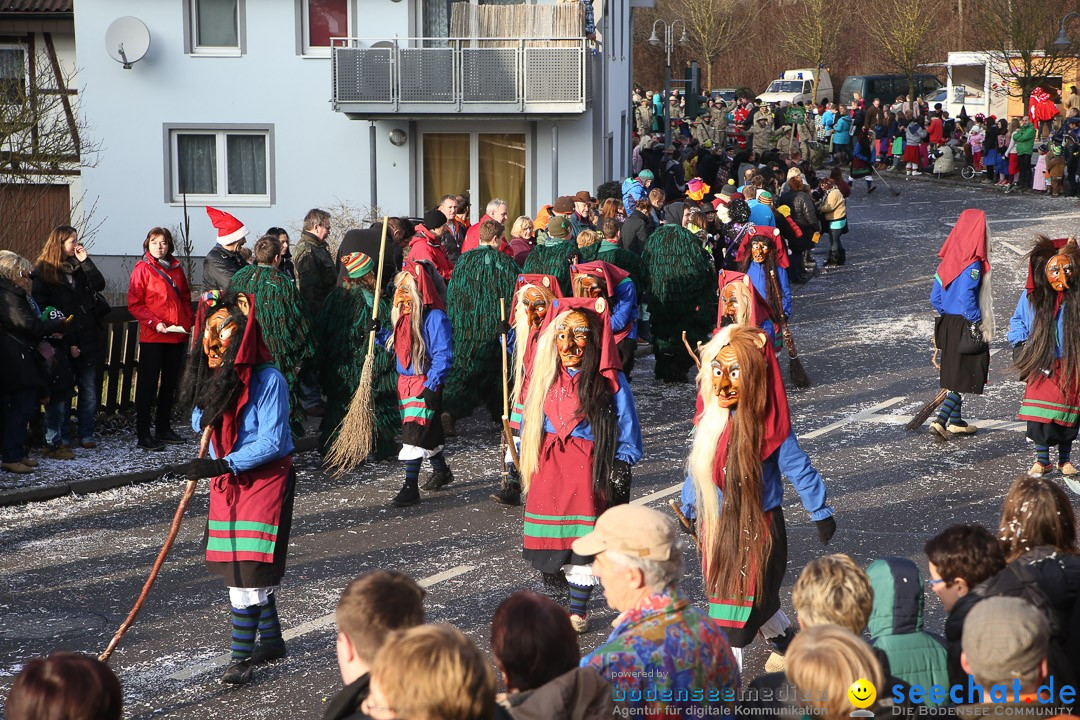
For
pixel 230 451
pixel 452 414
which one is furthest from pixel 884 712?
pixel 452 414

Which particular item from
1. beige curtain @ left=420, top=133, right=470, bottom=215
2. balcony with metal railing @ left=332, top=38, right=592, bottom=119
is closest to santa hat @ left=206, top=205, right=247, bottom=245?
balcony with metal railing @ left=332, top=38, right=592, bottom=119

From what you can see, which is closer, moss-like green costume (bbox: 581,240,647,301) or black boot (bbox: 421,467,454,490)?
black boot (bbox: 421,467,454,490)

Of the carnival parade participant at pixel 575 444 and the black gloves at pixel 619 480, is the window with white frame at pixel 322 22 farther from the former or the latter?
the black gloves at pixel 619 480

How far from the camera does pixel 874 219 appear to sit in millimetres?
28719

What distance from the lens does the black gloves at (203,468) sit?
6.04 metres

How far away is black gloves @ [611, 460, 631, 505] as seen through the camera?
6.87 metres

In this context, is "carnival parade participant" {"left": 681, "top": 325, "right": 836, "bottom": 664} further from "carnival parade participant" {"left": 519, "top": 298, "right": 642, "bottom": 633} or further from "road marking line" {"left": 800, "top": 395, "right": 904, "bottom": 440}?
"road marking line" {"left": 800, "top": 395, "right": 904, "bottom": 440}

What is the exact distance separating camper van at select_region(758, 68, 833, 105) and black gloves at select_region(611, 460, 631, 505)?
146ft

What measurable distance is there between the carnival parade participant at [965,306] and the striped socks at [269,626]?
6667 mm

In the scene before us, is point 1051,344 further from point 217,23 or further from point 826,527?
point 217,23

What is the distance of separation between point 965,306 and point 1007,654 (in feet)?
25.9

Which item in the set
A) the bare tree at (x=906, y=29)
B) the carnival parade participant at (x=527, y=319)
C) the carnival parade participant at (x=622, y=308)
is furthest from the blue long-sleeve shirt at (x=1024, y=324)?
the bare tree at (x=906, y=29)

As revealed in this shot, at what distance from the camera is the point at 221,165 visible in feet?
78.8

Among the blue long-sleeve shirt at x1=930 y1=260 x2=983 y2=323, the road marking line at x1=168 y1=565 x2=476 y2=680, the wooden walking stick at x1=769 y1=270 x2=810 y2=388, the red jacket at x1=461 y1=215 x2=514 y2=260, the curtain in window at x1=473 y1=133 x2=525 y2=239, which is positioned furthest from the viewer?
the curtain in window at x1=473 y1=133 x2=525 y2=239
